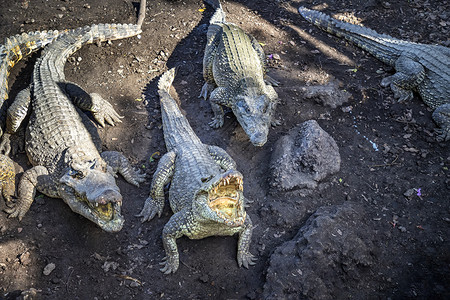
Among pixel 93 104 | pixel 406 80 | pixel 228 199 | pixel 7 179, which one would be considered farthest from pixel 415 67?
pixel 7 179

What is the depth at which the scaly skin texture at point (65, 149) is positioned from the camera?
3.80 metres

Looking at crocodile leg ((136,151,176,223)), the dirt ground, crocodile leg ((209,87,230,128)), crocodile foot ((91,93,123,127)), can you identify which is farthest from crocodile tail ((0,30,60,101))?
crocodile leg ((209,87,230,128))

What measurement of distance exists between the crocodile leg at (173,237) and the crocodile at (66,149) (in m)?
0.50

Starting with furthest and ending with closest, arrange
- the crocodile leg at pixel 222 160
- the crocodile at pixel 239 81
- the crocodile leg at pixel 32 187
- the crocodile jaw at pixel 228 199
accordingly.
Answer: the crocodile at pixel 239 81
the crocodile leg at pixel 222 160
the crocodile leg at pixel 32 187
the crocodile jaw at pixel 228 199

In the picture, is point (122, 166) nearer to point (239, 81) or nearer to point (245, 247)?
point (245, 247)

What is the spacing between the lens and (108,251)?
3.94 m

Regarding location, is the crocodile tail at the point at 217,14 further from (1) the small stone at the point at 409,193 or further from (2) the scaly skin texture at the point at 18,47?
(1) the small stone at the point at 409,193

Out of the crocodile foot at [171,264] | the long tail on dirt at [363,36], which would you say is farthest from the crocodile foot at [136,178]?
the long tail on dirt at [363,36]

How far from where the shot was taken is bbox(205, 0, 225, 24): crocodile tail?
664 cm

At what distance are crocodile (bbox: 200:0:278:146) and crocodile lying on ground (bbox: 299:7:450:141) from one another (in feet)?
6.55

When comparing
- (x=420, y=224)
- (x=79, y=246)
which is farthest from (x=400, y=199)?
(x=79, y=246)

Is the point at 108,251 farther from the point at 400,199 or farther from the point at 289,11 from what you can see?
the point at 289,11

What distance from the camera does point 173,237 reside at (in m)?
3.84

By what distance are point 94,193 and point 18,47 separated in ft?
11.6
